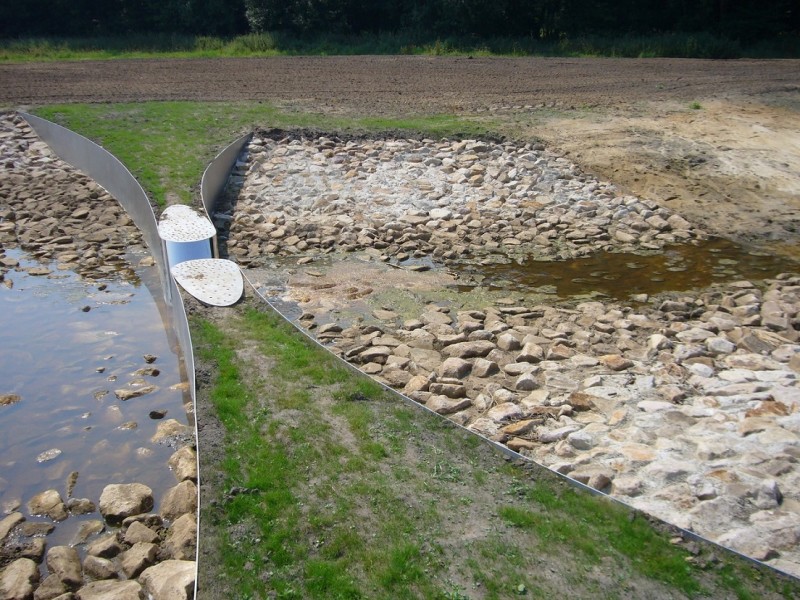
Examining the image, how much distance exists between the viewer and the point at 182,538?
18.0ft

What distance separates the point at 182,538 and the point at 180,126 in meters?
12.8

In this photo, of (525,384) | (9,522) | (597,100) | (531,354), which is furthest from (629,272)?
(597,100)

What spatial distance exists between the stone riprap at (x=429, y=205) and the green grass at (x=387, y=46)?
43.8 ft

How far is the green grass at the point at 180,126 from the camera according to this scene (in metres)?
14.1

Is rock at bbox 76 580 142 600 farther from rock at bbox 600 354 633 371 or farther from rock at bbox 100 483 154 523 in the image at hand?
rock at bbox 600 354 633 371

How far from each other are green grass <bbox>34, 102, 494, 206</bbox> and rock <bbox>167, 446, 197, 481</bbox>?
7.22 meters

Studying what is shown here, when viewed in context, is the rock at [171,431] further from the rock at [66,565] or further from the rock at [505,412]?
the rock at [505,412]

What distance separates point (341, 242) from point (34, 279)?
462cm

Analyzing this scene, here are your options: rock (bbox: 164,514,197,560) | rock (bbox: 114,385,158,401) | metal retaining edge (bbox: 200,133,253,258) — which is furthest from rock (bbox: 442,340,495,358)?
metal retaining edge (bbox: 200,133,253,258)

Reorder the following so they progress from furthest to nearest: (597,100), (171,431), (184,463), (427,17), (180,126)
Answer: (427,17) < (597,100) < (180,126) < (171,431) < (184,463)

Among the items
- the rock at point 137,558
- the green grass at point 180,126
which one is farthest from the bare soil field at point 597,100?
the rock at point 137,558

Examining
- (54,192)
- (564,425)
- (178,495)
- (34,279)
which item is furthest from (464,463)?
(54,192)

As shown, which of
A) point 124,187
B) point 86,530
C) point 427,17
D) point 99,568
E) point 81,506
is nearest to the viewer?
point 99,568

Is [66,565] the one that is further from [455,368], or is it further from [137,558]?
[455,368]
